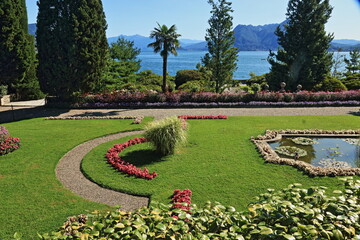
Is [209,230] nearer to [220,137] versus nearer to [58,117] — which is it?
[220,137]

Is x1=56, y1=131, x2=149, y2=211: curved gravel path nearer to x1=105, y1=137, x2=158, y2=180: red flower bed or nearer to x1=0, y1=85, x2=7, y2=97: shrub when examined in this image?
x1=105, y1=137, x2=158, y2=180: red flower bed

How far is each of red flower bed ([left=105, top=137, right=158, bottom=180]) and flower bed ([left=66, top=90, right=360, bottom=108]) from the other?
9.37m

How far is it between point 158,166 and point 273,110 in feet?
40.3

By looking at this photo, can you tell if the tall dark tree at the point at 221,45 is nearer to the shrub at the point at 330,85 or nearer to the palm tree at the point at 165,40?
the palm tree at the point at 165,40

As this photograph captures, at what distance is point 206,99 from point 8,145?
45.0ft

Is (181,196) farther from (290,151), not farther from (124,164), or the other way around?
(290,151)

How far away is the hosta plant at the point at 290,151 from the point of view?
441 inches

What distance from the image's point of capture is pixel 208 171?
967 cm

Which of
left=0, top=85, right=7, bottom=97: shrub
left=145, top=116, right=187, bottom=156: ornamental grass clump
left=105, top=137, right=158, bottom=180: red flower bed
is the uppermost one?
left=0, top=85, right=7, bottom=97: shrub

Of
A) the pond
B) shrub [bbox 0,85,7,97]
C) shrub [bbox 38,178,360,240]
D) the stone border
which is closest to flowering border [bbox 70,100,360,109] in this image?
shrub [bbox 0,85,7,97]

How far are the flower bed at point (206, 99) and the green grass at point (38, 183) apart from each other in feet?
19.4

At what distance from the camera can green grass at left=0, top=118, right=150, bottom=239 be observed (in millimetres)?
6906

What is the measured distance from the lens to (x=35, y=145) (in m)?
12.8

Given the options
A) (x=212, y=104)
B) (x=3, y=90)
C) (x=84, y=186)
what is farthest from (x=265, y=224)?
(x=3, y=90)
